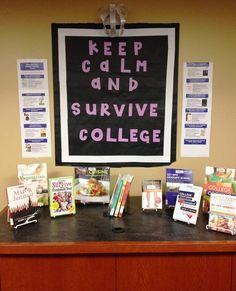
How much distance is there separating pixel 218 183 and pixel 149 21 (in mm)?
1041

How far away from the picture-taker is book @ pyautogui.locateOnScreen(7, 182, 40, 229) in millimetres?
1397

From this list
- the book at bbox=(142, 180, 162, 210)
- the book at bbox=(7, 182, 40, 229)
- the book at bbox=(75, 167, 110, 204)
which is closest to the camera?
the book at bbox=(7, 182, 40, 229)

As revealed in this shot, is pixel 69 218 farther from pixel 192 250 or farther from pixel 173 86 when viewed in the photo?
pixel 173 86

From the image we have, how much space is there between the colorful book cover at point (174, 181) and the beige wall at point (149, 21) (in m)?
0.21

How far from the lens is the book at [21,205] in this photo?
4.58ft

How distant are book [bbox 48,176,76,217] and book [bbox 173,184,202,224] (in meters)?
0.57

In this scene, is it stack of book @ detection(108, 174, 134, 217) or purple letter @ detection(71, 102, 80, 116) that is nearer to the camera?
stack of book @ detection(108, 174, 134, 217)

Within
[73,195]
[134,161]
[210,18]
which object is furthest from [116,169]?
[210,18]

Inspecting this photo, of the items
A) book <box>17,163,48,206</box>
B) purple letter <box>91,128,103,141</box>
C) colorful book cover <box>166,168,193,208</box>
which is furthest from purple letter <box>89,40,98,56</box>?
colorful book cover <box>166,168,193,208</box>

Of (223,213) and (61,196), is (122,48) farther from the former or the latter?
(223,213)

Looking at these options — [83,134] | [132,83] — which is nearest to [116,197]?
[83,134]

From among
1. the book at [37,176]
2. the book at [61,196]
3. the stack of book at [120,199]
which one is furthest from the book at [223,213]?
the book at [37,176]

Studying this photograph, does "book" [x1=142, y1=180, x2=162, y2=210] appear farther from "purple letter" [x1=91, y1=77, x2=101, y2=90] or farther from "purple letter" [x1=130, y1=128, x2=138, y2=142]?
"purple letter" [x1=91, y1=77, x2=101, y2=90]

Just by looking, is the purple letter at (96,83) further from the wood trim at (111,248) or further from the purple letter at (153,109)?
the wood trim at (111,248)
